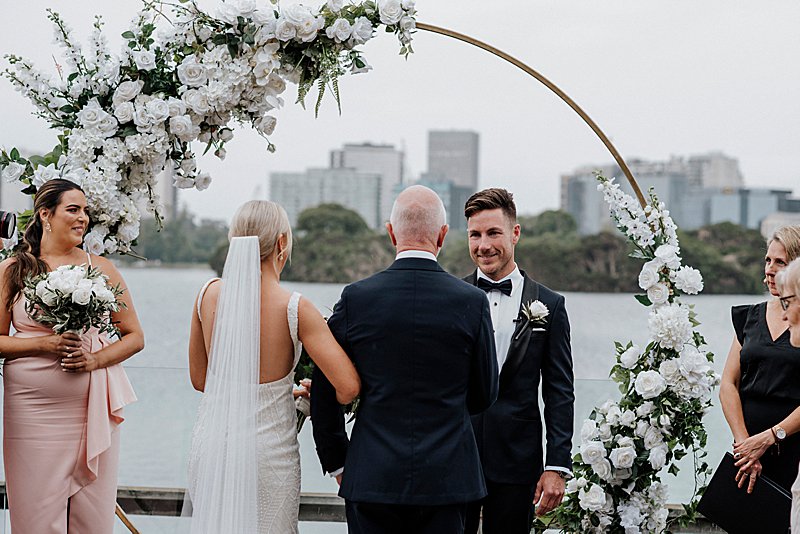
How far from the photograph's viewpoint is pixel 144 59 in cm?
444

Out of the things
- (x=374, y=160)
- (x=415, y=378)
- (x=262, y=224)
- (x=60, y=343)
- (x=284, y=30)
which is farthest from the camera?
(x=374, y=160)

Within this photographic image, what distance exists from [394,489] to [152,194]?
86.6 inches

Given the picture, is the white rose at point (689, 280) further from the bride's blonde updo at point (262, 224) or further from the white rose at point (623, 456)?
the bride's blonde updo at point (262, 224)

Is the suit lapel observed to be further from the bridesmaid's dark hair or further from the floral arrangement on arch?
the bridesmaid's dark hair

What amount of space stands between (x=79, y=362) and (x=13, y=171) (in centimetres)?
104

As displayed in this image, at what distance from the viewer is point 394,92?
36781 mm

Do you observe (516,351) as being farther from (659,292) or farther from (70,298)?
(70,298)

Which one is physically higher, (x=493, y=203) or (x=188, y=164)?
(x=188, y=164)

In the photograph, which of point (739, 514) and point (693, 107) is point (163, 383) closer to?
point (739, 514)

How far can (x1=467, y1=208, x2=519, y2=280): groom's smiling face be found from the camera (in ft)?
12.5

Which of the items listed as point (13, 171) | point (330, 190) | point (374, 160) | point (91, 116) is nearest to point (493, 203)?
point (91, 116)

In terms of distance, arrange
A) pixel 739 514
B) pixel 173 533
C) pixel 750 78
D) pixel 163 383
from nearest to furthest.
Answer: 1. pixel 739 514
2. pixel 173 533
3. pixel 163 383
4. pixel 750 78

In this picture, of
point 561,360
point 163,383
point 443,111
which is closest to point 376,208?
point 443,111

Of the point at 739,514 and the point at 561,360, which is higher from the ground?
the point at 561,360
